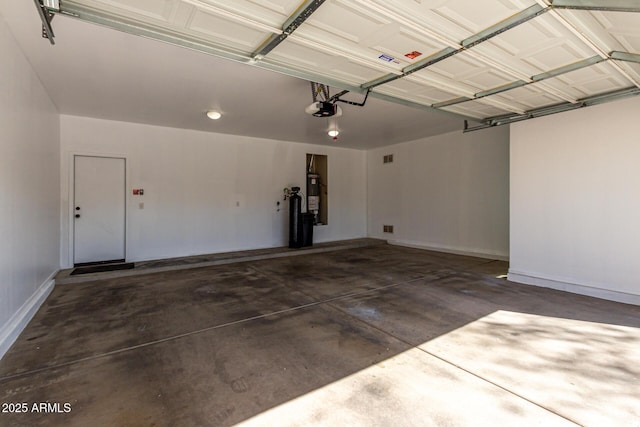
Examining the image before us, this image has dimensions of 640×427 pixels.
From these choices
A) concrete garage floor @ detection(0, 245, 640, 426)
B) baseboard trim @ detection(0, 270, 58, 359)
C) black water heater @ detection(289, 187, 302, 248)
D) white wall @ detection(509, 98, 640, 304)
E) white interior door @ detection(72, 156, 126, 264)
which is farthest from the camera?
black water heater @ detection(289, 187, 302, 248)

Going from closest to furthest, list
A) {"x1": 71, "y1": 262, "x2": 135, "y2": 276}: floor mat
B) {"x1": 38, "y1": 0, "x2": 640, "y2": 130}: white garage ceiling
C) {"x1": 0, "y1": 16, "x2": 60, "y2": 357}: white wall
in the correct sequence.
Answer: {"x1": 38, "y1": 0, "x2": 640, "y2": 130}: white garage ceiling < {"x1": 0, "y1": 16, "x2": 60, "y2": 357}: white wall < {"x1": 71, "y1": 262, "x2": 135, "y2": 276}: floor mat

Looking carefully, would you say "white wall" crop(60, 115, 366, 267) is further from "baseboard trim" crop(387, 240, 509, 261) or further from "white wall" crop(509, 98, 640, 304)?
"white wall" crop(509, 98, 640, 304)

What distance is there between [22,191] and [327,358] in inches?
145

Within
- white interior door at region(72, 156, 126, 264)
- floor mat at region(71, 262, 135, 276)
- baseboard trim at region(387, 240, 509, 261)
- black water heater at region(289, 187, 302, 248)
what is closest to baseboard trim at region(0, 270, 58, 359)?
floor mat at region(71, 262, 135, 276)

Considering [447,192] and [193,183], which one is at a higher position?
[193,183]

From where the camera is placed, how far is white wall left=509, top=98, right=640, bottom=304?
3.84 metres

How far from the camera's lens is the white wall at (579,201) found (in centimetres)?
384

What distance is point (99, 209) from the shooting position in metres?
5.86

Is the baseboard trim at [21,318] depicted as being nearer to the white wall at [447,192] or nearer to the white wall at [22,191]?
the white wall at [22,191]

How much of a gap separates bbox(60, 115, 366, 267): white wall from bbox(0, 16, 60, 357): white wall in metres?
1.08

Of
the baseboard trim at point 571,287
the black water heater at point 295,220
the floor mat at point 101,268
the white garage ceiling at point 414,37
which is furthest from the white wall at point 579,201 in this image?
the floor mat at point 101,268

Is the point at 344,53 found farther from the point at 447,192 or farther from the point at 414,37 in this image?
the point at 447,192

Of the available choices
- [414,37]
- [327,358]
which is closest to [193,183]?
[327,358]

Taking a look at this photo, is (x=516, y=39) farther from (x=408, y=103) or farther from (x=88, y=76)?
(x=88, y=76)
